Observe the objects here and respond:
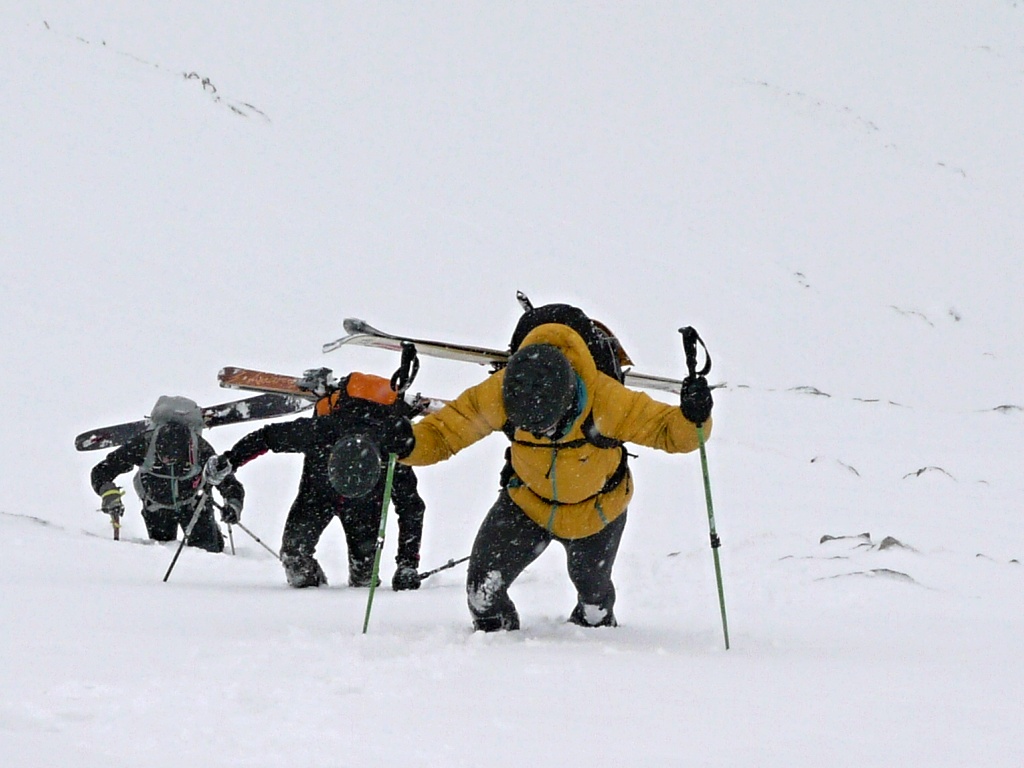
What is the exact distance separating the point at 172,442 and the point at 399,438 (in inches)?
172

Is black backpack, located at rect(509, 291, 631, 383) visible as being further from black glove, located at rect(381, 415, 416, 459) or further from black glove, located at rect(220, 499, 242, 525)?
black glove, located at rect(220, 499, 242, 525)

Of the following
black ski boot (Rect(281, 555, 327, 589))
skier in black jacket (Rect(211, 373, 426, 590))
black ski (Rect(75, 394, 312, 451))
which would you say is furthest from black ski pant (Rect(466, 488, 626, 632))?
black ski (Rect(75, 394, 312, 451))

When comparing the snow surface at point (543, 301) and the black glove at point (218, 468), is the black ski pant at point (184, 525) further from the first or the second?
the black glove at point (218, 468)

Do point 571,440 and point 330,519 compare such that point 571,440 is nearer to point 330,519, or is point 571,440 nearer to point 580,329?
point 580,329

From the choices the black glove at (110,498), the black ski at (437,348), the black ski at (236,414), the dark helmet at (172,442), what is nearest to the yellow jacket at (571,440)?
the black ski at (437,348)

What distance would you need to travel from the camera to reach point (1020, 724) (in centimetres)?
301

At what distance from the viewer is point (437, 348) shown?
18.6 feet

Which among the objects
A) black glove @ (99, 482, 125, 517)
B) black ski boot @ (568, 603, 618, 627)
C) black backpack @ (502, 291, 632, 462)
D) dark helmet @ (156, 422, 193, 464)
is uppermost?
black backpack @ (502, 291, 632, 462)

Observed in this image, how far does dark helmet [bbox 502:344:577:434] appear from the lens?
427 cm

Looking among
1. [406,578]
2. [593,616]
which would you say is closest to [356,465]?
[593,616]

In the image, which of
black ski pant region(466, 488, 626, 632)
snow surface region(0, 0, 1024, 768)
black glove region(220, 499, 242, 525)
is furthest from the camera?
black glove region(220, 499, 242, 525)

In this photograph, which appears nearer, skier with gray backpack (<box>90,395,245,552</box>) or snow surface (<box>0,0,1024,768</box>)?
snow surface (<box>0,0,1024,768</box>)

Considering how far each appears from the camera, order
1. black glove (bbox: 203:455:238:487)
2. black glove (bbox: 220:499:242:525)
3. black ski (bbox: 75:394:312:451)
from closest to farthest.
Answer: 1. black glove (bbox: 203:455:238:487)
2. black glove (bbox: 220:499:242:525)
3. black ski (bbox: 75:394:312:451)

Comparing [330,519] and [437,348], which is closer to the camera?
[437,348]
